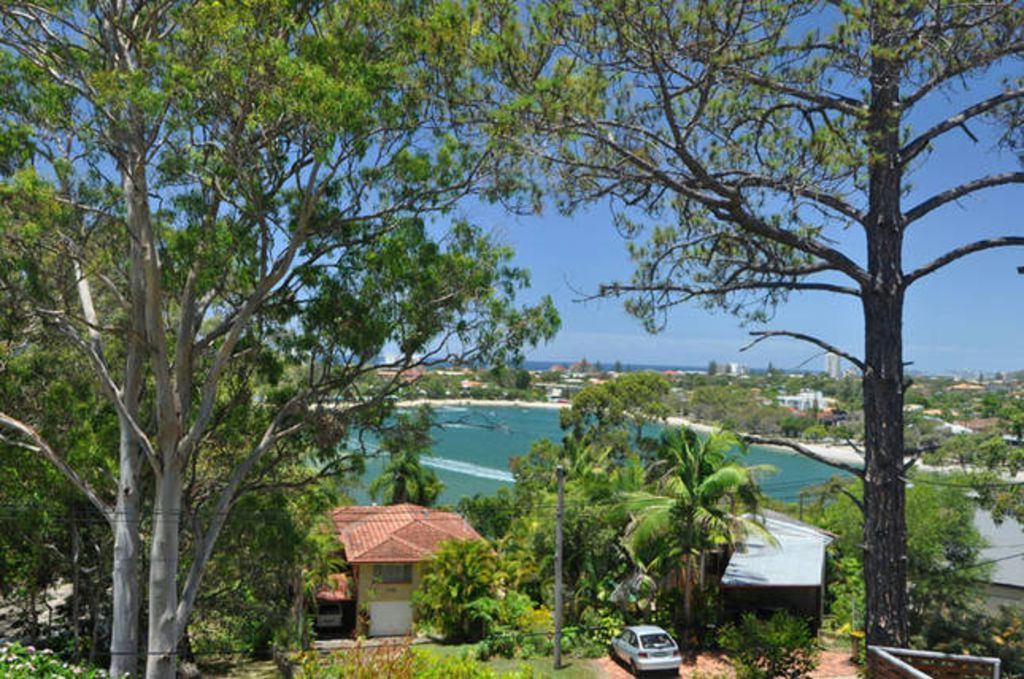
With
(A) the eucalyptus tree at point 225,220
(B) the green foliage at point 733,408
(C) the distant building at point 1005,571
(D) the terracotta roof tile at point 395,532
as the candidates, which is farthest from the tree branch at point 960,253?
(B) the green foliage at point 733,408

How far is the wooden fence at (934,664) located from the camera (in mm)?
5746

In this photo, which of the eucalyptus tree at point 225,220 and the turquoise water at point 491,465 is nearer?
the eucalyptus tree at point 225,220

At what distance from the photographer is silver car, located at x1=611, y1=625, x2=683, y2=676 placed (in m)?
15.2

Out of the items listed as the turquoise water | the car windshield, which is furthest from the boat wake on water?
the car windshield

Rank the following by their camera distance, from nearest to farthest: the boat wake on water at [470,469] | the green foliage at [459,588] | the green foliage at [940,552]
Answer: the green foliage at [940,552] < the green foliage at [459,588] < the boat wake on water at [470,469]

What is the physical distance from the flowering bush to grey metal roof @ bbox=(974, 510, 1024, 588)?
18.6m

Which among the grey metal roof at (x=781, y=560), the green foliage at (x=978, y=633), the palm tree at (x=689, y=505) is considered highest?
the palm tree at (x=689, y=505)

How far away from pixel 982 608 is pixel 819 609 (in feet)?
12.2

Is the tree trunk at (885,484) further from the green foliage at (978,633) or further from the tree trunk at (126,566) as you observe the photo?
the green foliage at (978,633)

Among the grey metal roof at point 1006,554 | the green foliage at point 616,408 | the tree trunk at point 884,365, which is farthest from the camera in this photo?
the green foliage at point 616,408

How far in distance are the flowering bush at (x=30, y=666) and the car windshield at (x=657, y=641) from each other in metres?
11.5

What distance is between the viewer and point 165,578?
32.9 feet

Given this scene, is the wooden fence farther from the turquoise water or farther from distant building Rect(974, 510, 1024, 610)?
the turquoise water

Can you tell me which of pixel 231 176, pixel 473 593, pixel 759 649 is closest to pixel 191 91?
pixel 231 176
